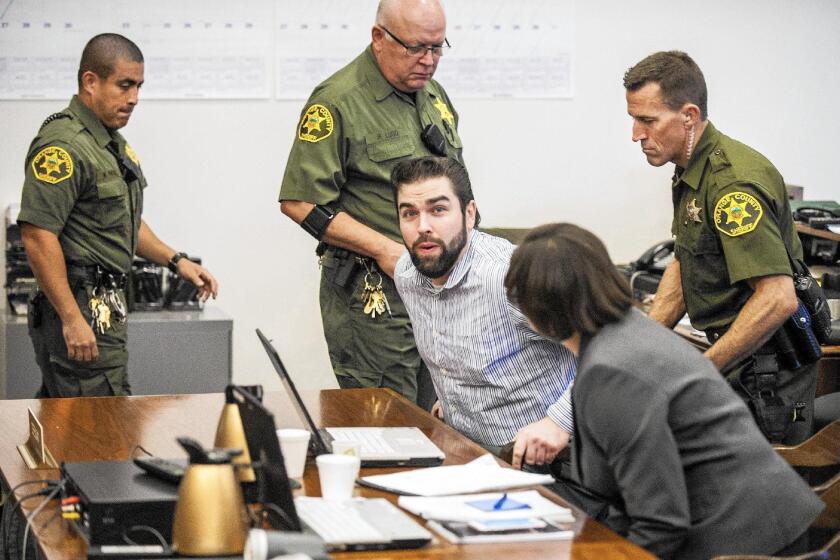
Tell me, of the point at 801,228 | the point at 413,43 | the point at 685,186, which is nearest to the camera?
the point at 685,186

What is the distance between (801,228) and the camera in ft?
14.5

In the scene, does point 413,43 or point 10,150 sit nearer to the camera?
point 413,43

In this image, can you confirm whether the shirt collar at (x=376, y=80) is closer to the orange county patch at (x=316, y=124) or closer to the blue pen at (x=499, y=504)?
the orange county patch at (x=316, y=124)

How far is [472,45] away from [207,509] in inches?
150

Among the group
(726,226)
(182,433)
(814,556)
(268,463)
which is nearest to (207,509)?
(268,463)

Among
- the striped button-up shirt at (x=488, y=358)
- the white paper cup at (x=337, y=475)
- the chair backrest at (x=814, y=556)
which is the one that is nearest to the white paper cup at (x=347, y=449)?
the white paper cup at (x=337, y=475)

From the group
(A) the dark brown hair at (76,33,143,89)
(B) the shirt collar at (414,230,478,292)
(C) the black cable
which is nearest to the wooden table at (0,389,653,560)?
(C) the black cable

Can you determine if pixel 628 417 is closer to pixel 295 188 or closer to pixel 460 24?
pixel 295 188

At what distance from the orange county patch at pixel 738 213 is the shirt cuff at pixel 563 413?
0.66 metres

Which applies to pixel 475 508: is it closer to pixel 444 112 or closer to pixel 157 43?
pixel 444 112

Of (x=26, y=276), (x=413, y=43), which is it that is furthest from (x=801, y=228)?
(x=26, y=276)

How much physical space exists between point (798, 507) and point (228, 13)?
363 cm

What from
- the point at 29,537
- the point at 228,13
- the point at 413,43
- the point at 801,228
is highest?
the point at 228,13

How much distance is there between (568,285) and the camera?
2.00 m
